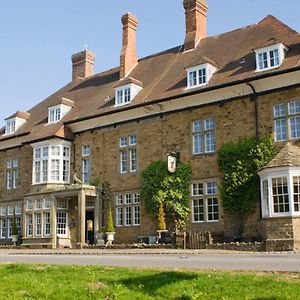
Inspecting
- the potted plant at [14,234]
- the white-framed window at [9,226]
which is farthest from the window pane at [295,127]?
the white-framed window at [9,226]

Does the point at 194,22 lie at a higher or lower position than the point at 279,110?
higher

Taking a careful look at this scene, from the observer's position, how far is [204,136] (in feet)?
85.6

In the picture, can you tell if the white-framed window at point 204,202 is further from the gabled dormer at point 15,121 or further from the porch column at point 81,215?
the gabled dormer at point 15,121

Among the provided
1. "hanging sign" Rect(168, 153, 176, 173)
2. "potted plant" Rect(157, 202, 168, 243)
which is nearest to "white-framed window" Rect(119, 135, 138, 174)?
"hanging sign" Rect(168, 153, 176, 173)

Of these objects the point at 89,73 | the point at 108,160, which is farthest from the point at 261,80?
the point at 89,73

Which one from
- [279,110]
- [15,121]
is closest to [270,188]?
[279,110]

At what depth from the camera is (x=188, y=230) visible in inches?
1017

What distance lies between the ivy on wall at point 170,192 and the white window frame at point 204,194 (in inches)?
12.5

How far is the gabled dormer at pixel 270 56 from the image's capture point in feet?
78.8

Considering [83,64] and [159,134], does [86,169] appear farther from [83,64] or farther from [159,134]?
[83,64]

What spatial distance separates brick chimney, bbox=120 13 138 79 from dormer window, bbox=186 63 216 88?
8.05 m

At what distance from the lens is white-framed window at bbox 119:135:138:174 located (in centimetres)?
2898

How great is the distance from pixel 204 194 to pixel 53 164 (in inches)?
420

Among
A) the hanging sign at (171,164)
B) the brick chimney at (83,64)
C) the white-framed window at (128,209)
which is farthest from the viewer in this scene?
the brick chimney at (83,64)
